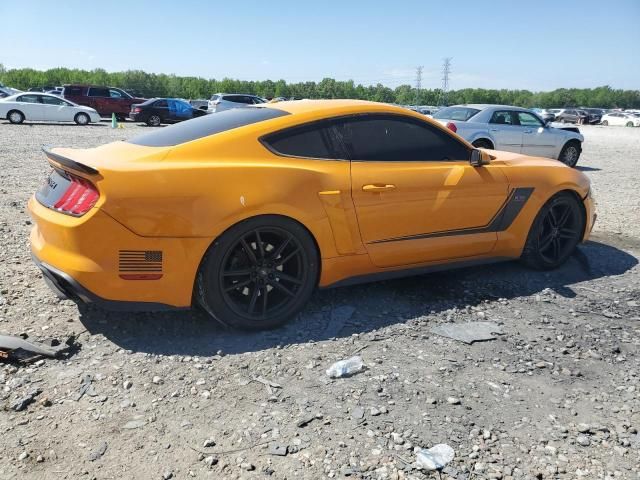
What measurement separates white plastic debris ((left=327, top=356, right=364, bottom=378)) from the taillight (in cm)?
168

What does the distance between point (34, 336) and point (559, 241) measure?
4.38m

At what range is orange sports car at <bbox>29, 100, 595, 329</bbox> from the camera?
312 cm

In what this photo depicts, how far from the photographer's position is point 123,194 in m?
3.05

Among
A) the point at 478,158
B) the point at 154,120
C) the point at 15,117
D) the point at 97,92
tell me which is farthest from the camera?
the point at 97,92

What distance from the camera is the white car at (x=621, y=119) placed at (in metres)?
47.8

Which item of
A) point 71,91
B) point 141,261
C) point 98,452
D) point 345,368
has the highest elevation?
point 71,91

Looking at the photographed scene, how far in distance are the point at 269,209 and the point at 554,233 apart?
9.60 ft

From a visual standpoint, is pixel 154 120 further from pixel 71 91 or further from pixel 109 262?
pixel 109 262

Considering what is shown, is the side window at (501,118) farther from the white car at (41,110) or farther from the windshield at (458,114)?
the white car at (41,110)

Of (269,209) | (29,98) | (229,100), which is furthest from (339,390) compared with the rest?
(229,100)

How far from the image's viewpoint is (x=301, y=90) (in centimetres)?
8338

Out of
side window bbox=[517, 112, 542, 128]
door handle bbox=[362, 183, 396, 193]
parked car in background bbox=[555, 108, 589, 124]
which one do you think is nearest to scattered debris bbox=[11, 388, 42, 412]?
door handle bbox=[362, 183, 396, 193]

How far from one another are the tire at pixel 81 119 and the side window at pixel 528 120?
62.9 ft

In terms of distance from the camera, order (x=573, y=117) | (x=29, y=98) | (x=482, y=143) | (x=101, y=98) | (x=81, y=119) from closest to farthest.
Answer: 1. (x=482, y=143)
2. (x=29, y=98)
3. (x=81, y=119)
4. (x=101, y=98)
5. (x=573, y=117)
